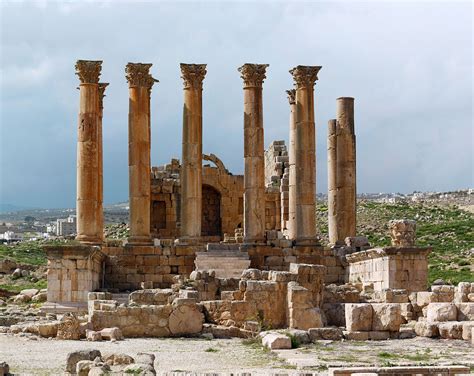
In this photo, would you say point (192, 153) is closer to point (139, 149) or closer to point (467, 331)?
point (139, 149)

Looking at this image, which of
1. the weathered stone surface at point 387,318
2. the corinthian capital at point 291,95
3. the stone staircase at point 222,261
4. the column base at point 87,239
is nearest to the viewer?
the weathered stone surface at point 387,318

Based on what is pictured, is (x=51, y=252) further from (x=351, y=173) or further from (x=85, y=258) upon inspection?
(x=351, y=173)

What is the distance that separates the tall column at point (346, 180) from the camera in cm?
4047

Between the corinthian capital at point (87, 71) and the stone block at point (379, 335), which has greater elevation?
the corinthian capital at point (87, 71)

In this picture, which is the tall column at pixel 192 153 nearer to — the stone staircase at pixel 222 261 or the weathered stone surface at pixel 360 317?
the stone staircase at pixel 222 261

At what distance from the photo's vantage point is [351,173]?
40.7 m

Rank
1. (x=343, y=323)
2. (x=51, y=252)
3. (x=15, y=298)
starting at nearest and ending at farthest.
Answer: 1. (x=343, y=323)
2. (x=51, y=252)
3. (x=15, y=298)

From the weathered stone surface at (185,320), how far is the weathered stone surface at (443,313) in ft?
19.9

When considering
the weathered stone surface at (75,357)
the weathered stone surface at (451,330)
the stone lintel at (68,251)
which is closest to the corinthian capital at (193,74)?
the stone lintel at (68,251)

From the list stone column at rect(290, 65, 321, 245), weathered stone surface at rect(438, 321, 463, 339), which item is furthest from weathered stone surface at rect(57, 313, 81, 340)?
stone column at rect(290, 65, 321, 245)

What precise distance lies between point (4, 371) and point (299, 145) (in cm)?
2302

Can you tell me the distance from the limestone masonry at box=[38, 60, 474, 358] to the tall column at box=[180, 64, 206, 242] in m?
0.04

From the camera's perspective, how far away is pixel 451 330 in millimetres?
25344

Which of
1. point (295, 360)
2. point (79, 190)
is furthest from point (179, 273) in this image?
point (295, 360)
